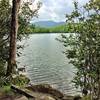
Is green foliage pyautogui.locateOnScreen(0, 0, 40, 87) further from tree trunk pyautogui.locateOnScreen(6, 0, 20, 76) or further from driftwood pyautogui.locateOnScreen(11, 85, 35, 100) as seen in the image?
driftwood pyautogui.locateOnScreen(11, 85, 35, 100)

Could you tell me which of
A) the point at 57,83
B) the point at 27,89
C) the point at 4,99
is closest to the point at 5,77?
the point at 27,89

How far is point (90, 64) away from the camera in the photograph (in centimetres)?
1833

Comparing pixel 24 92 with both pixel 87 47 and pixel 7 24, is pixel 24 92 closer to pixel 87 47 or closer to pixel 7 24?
pixel 87 47

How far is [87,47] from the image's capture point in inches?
725

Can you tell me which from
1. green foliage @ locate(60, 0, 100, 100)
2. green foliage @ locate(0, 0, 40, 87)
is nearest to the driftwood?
green foliage @ locate(60, 0, 100, 100)

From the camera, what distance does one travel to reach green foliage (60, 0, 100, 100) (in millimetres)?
18062

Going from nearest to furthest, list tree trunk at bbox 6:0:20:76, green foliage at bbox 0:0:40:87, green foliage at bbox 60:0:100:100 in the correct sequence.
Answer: green foliage at bbox 60:0:100:100, tree trunk at bbox 6:0:20:76, green foliage at bbox 0:0:40:87

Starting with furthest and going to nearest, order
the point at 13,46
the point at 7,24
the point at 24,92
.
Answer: the point at 7,24 < the point at 13,46 < the point at 24,92

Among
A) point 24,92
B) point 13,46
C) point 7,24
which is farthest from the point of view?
point 7,24

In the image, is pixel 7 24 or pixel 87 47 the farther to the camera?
pixel 7 24

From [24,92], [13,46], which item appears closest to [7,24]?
[13,46]

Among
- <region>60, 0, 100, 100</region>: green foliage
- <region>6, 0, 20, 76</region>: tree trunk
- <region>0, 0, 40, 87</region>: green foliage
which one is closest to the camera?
<region>60, 0, 100, 100</region>: green foliage

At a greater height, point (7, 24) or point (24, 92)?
point (7, 24)

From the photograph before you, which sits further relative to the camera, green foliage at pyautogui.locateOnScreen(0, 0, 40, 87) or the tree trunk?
green foliage at pyautogui.locateOnScreen(0, 0, 40, 87)
